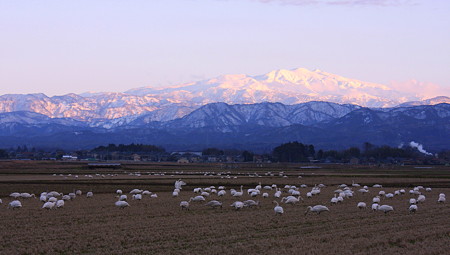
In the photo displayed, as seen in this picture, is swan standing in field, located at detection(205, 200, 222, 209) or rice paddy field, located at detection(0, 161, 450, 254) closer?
rice paddy field, located at detection(0, 161, 450, 254)

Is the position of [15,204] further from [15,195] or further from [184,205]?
[184,205]

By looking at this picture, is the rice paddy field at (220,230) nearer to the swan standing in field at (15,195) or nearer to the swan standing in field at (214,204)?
the swan standing in field at (214,204)

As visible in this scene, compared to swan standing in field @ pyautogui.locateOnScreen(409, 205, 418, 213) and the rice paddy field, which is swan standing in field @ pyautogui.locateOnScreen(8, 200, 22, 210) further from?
swan standing in field @ pyautogui.locateOnScreen(409, 205, 418, 213)

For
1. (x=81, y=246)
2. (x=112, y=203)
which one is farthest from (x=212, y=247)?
(x=112, y=203)

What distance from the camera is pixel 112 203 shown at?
32750 mm

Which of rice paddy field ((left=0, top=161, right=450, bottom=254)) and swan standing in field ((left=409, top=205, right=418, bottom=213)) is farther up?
swan standing in field ((left=409, top=205, right=418, bottom=213))

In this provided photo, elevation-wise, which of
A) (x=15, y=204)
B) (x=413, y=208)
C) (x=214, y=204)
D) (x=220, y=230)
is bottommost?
(x=220, y=230)

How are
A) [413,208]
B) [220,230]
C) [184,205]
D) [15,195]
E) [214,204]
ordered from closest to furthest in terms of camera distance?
1. [220,230]
2. [413,208]
3. [184,205]
4. [214,204]
5. [15,195]

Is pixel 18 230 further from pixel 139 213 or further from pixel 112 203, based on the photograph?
pixel 112 203

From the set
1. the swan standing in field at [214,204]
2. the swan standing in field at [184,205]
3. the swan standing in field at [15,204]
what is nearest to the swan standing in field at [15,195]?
the swan standing in field at [15,204]

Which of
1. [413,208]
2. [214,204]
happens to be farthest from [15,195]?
[413,208]

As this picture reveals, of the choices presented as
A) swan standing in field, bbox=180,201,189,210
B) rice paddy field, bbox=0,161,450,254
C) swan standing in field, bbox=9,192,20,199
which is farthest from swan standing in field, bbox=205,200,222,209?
swan standing in field, bbox=9,192,20,199

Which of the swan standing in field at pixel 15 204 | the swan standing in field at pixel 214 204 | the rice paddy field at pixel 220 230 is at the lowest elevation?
the rice paddy field at pixel 220 230

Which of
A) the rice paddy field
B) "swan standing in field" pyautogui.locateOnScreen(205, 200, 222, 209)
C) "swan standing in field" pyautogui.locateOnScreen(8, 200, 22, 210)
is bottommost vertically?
the rice paddy field
